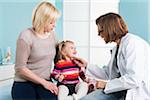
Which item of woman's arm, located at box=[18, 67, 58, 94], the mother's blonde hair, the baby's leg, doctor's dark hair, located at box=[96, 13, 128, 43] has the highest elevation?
the mother's blonde hair

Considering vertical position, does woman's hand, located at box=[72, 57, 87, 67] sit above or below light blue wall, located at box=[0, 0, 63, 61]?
below

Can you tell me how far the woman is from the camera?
2125 millimetres

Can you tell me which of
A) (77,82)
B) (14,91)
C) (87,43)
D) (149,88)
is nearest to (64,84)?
(77,82)

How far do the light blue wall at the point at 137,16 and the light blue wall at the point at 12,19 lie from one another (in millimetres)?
1372

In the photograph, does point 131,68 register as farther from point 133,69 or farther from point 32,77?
point 32,77

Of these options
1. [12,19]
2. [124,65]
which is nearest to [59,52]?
[124,65]

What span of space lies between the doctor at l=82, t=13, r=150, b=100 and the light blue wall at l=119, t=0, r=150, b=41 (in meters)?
1.86

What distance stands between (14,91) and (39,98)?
184 millimetres

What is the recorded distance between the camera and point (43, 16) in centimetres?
214

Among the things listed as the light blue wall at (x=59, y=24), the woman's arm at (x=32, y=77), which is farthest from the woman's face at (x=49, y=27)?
Answer: the light blue wall at (x=59, y=24)

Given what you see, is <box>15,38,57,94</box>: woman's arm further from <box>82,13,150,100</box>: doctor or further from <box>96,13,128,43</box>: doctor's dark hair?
<box>96,13,128,43</box>: doctor's dark hair

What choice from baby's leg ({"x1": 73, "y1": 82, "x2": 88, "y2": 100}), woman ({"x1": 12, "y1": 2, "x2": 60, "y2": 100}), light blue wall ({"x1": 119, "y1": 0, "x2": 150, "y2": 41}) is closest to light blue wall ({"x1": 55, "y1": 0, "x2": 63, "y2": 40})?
light blue wall ({"x1": 119, "y1": 0, "x2": 150, "y2": 41})

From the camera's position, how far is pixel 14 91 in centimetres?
217

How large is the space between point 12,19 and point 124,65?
136cm
